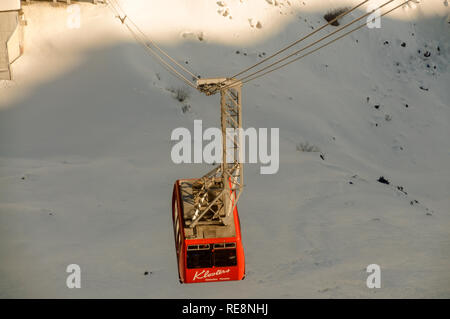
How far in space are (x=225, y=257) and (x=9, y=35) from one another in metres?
27.9

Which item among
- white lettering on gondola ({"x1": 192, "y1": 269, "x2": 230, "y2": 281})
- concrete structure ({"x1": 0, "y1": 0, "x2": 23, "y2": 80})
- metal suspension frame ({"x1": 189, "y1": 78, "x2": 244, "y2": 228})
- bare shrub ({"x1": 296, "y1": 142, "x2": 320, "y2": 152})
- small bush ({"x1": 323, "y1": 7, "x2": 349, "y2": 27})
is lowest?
white lettering on gondola ({"x1": 192, "y1": 269, "x2": 230, "y2": 281})

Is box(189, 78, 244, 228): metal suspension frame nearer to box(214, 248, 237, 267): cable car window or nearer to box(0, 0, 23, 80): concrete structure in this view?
box(214, 248, 237, 267): cable car window

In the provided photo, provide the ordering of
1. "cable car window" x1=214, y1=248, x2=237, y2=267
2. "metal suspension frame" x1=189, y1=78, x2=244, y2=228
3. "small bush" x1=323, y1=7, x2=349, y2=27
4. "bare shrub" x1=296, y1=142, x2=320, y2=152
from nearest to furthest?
1. "cable car window" x1=214, y1=248, x2=237, y2=267
2. "metal suspension frame" x1=189, y1=78, x2=244, y2=228
3. "bare shrub" x1=296, y1=142, x2=320, y2=152
4. "small bush" x1=323, y1=7, x2=349, y2=27

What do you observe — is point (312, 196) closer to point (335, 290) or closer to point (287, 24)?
point (335, 290)

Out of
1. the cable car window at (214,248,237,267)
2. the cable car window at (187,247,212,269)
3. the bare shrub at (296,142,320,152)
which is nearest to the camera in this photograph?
the cable car window at (187,247,212,269)

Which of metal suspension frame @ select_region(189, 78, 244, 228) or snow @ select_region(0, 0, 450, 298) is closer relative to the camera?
metal suspension frame @ select_region(189, 78, 244, 228)

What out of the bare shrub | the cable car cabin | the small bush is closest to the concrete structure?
the bare shrub

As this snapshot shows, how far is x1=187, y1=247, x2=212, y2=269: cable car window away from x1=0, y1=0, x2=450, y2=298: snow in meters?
2.46

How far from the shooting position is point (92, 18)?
141ft

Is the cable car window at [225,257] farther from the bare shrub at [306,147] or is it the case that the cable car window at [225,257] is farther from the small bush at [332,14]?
the small bush at [332,14]

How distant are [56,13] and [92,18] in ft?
9.01

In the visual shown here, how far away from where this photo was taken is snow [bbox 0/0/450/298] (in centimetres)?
2244

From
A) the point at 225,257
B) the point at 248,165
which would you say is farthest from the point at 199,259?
the point at 248,165

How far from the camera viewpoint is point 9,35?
126 feet
